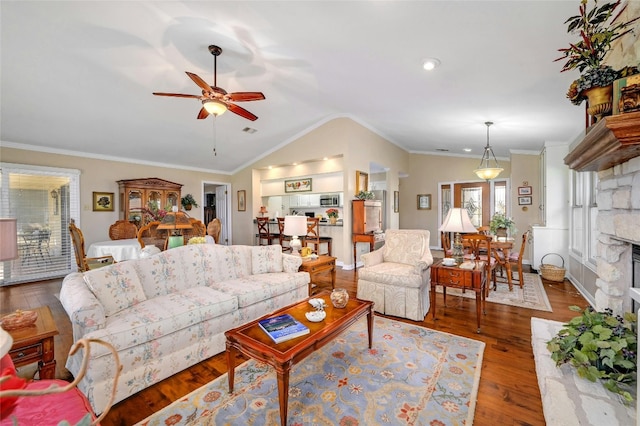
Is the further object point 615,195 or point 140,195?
point 140,195

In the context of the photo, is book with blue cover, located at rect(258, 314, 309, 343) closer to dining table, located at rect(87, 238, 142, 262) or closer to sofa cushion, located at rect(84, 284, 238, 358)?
sofa cushion, located at rect(84, 284, 238, 358)

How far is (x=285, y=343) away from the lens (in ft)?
5.81

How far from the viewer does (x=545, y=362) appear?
1793 millimetres

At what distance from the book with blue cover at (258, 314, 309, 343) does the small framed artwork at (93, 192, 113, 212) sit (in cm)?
573

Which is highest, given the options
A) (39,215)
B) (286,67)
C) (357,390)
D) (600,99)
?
(286,67)

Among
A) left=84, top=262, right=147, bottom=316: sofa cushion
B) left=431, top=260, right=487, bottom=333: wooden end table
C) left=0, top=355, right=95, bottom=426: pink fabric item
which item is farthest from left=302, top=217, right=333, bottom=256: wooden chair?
left=0, top=355, right=95, bottom=426: pink fabric item

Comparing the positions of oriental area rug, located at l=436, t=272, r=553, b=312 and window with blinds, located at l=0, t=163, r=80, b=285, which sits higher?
window with blinds, located at l=0, t=163, r=80, b=285

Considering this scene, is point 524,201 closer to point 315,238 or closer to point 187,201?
point 315,238

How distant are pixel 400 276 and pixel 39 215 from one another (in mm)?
6456

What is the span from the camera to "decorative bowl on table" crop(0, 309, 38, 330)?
1798mm

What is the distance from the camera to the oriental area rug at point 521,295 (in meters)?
3.52

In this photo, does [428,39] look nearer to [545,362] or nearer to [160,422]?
[545,362]

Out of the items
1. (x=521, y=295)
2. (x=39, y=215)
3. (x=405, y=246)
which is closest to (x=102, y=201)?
(x=39, y=215)

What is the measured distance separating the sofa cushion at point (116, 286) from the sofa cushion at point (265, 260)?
1.25 meters
